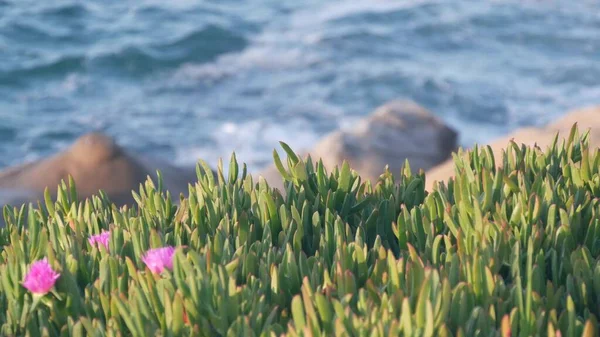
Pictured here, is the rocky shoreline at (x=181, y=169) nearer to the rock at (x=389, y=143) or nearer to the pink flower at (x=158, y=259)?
the rock at (x=389, y=143)

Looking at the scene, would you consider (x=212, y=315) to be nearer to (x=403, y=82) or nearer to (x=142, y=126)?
(x=142, y=126)

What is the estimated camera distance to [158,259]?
221 cm

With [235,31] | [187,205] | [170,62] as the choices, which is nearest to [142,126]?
[170,62]

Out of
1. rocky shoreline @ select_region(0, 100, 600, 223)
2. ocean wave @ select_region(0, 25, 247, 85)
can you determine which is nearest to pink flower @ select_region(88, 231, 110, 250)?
rocky shoreline @ select_region(0, 100, 600, 223)

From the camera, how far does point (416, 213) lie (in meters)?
2.53

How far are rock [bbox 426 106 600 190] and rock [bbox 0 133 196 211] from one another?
2.47 m


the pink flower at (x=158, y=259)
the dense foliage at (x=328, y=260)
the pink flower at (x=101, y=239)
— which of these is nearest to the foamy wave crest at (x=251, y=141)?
the dense foliage at (x=328, y=260)

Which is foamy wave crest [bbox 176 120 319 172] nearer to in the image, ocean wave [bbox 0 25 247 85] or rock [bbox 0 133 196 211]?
ocean wave [bbox 0 25 247 85]

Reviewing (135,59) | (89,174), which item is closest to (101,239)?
(89,174)

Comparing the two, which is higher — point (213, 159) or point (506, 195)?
point (506, 195)

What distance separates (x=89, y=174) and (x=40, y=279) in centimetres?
517

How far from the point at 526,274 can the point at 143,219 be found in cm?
110

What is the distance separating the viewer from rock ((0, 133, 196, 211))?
710 centimetres

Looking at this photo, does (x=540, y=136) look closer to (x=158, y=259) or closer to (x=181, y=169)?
(x=181, y=169)
